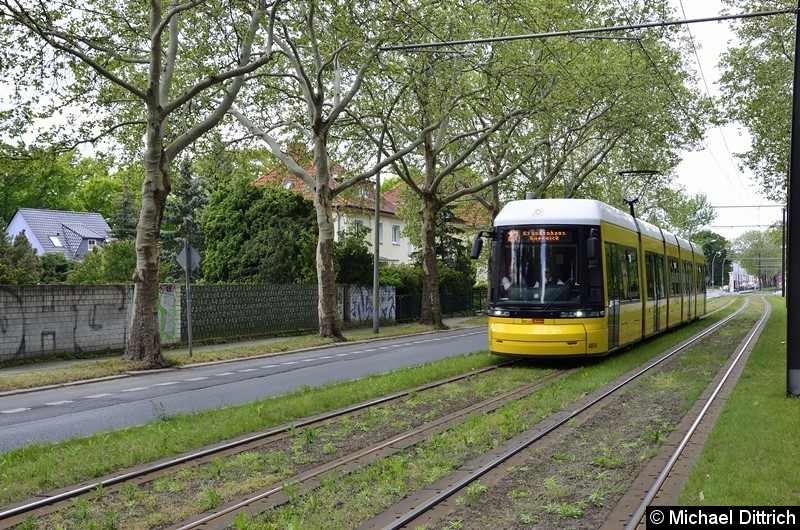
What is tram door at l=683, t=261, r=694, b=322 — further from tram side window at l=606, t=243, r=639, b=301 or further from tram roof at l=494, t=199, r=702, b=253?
tram roof at l=494, t=199, r=702, b=253

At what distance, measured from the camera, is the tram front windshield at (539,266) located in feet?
50.7

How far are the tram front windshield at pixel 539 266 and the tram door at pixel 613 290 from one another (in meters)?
1.02

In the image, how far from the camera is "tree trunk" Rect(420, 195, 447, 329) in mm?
34281

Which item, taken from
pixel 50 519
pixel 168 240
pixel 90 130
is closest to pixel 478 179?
pixel 168 240

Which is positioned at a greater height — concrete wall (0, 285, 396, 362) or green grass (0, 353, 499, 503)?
concrete wall (0, 285, 396, 362)

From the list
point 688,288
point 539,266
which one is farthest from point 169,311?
point 688,288

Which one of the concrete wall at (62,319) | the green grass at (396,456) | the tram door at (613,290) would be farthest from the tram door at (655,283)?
the concrete wall at (62,319)

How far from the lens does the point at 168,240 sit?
148 feet

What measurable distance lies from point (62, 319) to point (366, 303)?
18.0 meters

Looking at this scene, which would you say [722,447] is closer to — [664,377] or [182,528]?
[182,528]

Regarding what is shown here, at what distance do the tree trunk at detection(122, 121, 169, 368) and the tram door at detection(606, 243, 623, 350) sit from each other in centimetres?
985

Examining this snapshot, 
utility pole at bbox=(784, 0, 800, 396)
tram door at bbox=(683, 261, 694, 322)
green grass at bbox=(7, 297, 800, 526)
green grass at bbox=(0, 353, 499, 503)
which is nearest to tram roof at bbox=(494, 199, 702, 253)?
green grass at bbox=(7, 297, 800, 526)

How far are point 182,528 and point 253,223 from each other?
30111 millimetres

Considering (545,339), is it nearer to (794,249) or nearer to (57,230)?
(794,249)
